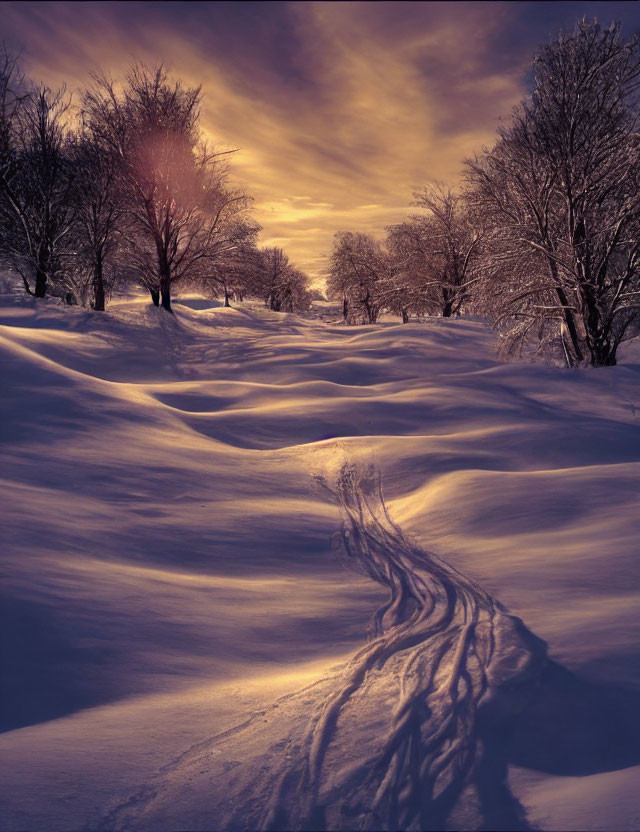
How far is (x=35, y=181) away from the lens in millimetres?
18781

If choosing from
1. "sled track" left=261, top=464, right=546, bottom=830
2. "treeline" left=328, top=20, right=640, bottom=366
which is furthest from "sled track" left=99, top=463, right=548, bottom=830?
"treeline" left=328, top=20, right=640, bottom=366

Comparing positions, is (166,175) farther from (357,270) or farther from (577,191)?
(357,270)

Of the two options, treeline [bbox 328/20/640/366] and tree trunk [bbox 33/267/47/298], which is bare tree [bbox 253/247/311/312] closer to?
tree trunk [bbox 33/267/47/298]

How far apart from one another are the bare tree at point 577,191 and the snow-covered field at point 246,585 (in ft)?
13.1

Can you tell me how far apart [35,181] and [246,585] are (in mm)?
20834

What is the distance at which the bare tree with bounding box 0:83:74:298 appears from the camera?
18.6 m

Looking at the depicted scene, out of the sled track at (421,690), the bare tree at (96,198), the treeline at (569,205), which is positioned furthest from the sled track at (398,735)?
the bare tree at (96,198)

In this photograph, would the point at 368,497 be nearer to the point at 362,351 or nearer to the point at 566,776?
the point at 566,776

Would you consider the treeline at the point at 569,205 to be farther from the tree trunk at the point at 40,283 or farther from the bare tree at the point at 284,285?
the bare tree at the point at 284,285

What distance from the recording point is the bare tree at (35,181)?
18578 millimetres

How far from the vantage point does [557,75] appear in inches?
408

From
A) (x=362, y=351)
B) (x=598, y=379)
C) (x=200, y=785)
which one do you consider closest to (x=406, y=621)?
(x=200, y=785)

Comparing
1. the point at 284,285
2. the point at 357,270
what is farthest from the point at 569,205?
the point at 284,285

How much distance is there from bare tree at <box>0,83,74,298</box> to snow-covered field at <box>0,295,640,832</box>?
47.6ft
